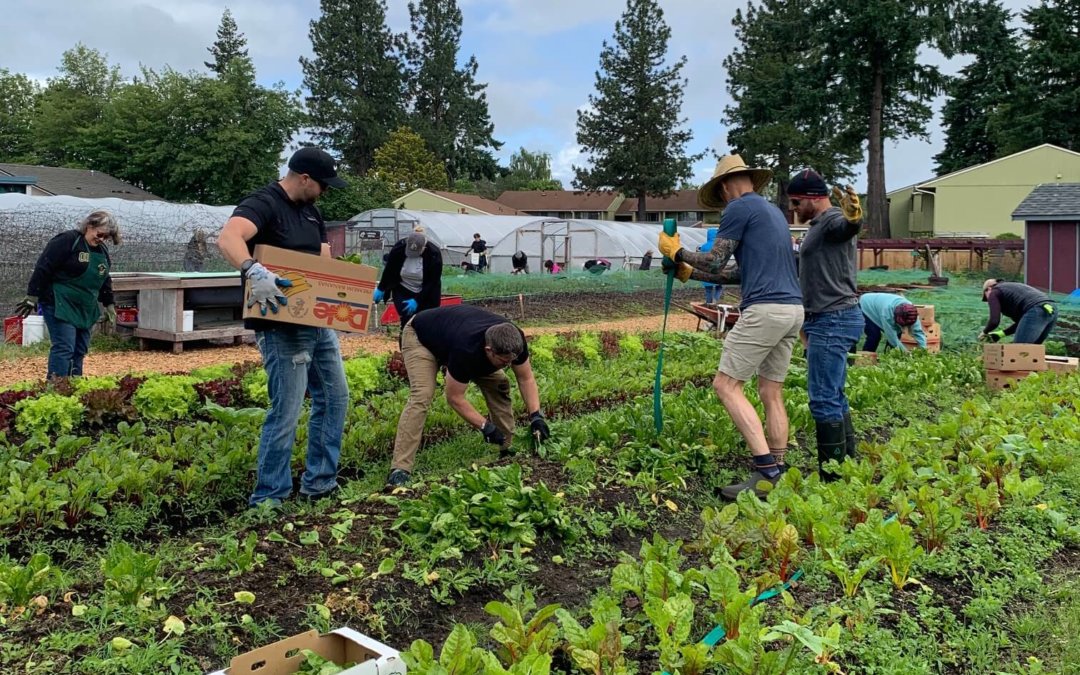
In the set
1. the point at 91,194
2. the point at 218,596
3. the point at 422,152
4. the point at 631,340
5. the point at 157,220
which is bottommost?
the point at 218,596

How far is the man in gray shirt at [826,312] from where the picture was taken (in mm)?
5145

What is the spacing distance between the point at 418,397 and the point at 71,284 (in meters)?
3.82

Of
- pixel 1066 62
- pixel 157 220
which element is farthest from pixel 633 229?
A: pixel 1066 62

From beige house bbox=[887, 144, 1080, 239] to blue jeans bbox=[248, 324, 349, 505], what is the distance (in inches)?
1557

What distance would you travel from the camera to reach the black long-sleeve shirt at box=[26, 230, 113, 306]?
697cm

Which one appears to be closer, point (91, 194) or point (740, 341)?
point (740, 341)

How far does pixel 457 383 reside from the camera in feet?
16.4

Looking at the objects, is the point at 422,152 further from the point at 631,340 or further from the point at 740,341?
the point at 740,341

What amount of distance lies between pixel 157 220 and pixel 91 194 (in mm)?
18571

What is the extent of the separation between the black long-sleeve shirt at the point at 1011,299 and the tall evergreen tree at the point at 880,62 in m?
26.6

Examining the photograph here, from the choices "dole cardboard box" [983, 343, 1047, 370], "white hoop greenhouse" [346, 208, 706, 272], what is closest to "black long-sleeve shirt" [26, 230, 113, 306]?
"dole cardboard box" [983, 343, 1047, 370]

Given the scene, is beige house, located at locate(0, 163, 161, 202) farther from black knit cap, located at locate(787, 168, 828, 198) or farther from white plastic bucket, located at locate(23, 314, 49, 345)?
black knit cap, located at locate(787, 168, 828, 198)

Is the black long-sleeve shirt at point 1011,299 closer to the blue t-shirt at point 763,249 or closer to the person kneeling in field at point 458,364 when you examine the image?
the blue t-shirt at point 763,249

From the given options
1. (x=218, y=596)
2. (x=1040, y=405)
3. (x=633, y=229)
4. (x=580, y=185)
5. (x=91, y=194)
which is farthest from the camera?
(x=580, y=185)
